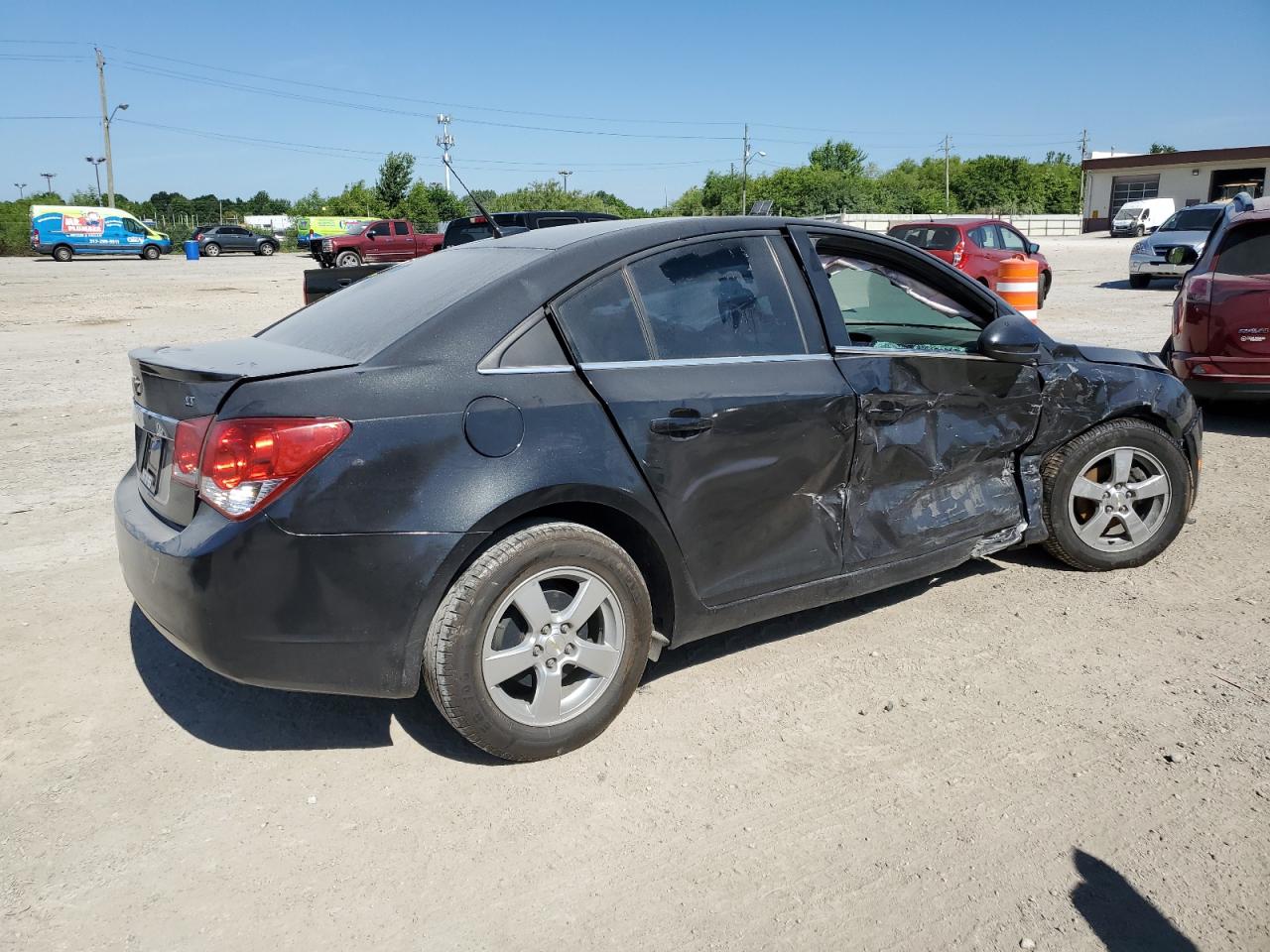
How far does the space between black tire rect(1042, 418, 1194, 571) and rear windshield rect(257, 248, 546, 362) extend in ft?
8.37

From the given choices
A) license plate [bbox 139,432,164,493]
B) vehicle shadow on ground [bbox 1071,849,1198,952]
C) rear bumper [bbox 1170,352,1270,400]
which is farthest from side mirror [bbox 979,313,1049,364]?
rear bumper [bbox 1170,352,1270,400]

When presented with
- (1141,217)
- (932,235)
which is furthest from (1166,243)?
(1141,217)

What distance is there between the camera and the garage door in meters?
61.1

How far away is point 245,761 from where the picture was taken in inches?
126

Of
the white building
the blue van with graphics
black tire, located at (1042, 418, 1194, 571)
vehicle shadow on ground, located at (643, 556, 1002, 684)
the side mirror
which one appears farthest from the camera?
the white building

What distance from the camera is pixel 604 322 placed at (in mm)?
3273

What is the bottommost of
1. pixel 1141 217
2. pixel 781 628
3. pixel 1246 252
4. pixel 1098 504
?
pixel 781 628

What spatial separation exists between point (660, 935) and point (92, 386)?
949cm

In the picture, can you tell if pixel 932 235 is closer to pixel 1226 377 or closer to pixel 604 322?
pixel 1226 377

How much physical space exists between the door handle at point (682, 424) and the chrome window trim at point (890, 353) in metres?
0.71

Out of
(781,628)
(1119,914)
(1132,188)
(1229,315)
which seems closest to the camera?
(1119,914)

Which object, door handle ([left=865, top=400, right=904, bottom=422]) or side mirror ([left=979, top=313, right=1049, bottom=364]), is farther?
side mirror ([left=979, top=313, right=1049, bottom=364])

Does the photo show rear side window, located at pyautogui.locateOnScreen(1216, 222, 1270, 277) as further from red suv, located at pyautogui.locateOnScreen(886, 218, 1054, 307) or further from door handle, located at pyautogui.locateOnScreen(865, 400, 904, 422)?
red suv, located at pyautogui.locateOnScreen(886, 218, 1054, 307)

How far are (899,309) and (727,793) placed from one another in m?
2.38
